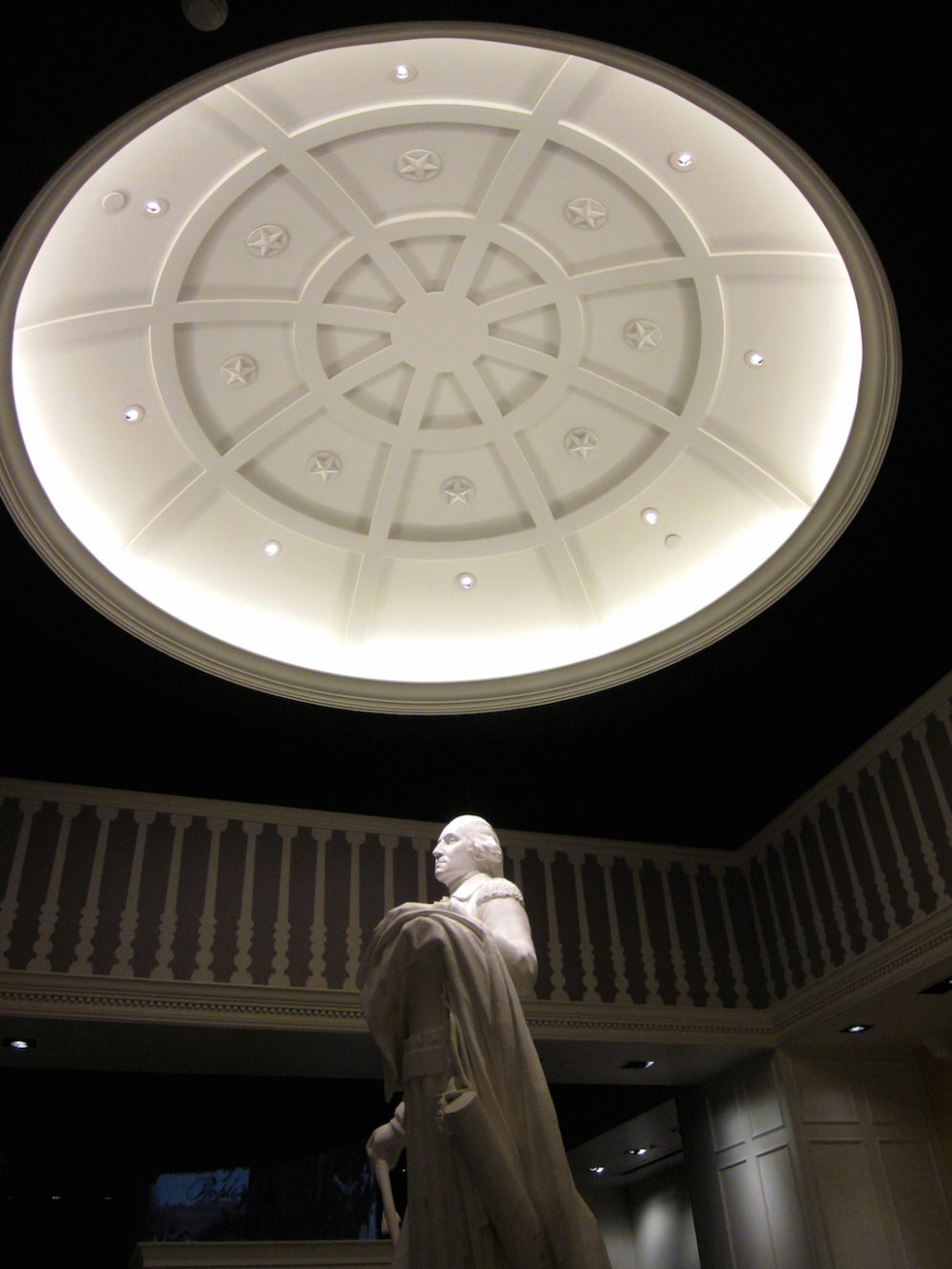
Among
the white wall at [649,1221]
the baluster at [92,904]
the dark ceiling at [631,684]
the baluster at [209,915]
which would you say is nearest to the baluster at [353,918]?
the dark ceiling at [631,684]

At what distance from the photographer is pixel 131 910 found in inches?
411

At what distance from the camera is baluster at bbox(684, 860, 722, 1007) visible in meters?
11.8

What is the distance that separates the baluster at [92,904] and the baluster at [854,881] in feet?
24.2

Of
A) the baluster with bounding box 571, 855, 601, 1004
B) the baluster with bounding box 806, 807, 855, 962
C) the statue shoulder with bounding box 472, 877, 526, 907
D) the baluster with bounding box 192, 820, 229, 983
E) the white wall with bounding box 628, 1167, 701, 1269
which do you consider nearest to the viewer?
the statue shoulder with bounding box 472, 877, 526, 907

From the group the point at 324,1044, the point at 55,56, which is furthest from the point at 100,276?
the point at 324,1044

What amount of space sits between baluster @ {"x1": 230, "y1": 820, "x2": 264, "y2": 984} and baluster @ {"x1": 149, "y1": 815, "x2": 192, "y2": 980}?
598mm

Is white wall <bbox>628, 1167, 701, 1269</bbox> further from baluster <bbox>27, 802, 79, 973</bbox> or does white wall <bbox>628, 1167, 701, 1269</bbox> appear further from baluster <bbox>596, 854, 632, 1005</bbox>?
baluster <bbox>27, 802, 79, 973</bbox>

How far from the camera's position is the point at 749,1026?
37.9 feet

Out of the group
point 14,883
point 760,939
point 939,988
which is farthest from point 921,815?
point 14,883

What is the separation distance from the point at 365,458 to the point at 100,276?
2847mm

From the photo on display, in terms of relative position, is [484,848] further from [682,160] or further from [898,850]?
[898,850]

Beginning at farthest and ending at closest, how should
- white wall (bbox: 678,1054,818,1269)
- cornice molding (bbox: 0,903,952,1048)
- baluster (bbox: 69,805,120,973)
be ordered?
white wall (bbox: 678,1054,818,1269)
baluster (bbox: 69,805,120,973)
cornice molding (bbox: 0,903,952,1048)

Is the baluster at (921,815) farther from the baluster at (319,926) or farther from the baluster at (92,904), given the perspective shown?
the baluster at (92,904)

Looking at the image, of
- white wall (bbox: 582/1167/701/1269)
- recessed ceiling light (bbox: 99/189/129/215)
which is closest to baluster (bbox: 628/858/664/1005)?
white wall (bbox: 582/1167/701/1269)
